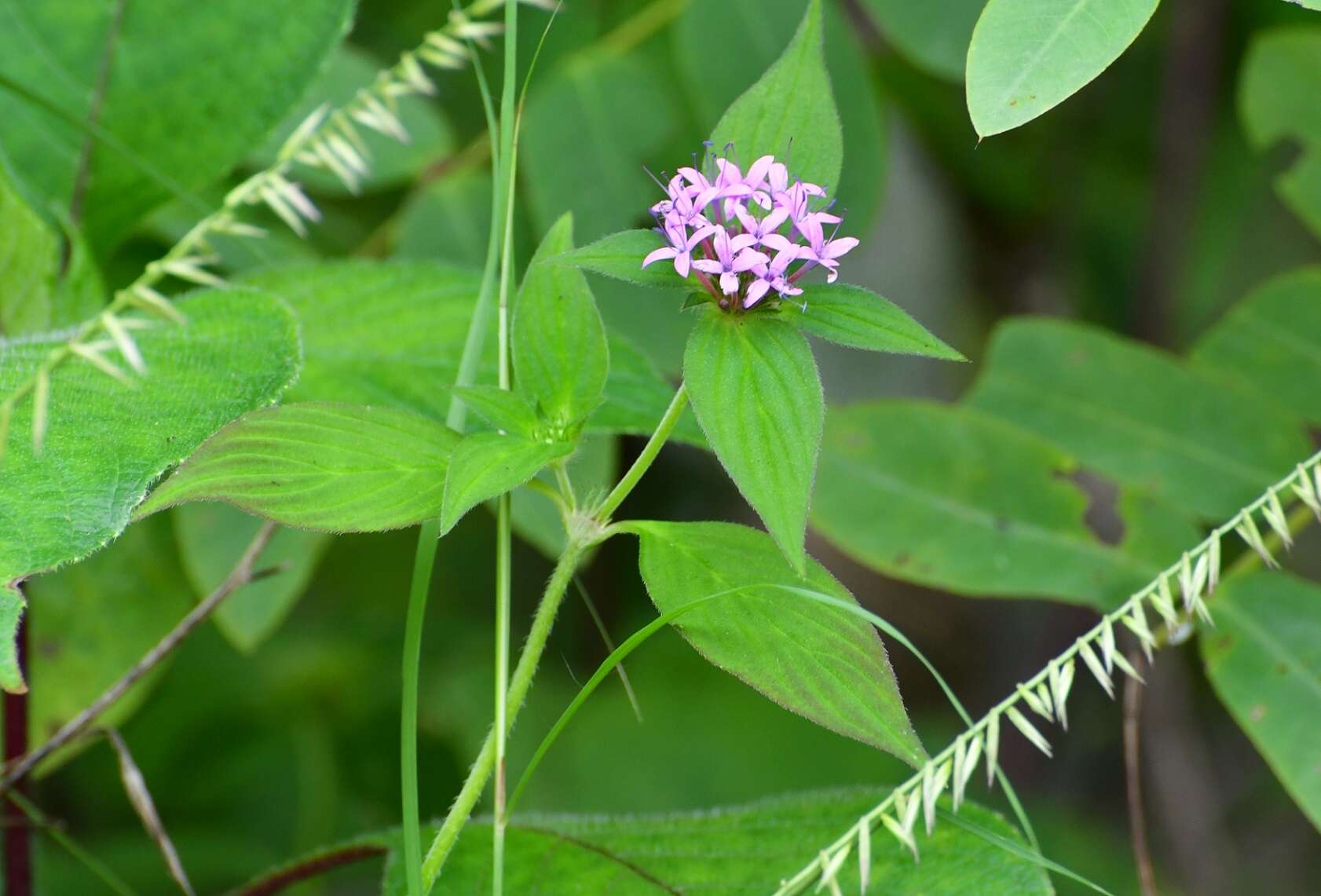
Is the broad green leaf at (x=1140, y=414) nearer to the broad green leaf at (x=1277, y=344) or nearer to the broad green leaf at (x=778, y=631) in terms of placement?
the broad green leaf at (x=1277, y=344)

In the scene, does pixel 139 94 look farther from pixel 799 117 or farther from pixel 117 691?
pixel 799 117

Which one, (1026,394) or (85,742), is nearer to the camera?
(85,742)

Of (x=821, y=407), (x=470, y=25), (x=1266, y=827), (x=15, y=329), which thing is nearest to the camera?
(x=821, y=407)

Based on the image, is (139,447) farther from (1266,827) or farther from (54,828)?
(1266,827)

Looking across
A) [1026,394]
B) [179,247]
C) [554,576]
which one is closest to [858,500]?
[1026,394]

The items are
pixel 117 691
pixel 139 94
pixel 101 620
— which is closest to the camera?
pixel 117 691

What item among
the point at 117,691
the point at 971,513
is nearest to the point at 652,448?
the point at 117,691

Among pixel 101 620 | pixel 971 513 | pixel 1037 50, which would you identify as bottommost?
pixel 101 620
